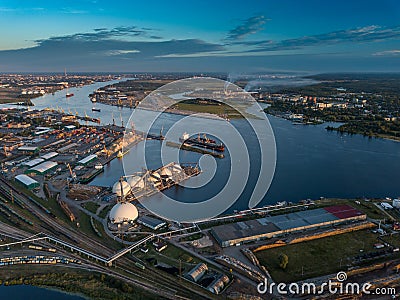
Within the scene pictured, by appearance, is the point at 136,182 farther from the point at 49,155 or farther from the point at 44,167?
the point at 49,155

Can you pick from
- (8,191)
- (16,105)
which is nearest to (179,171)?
(8,191)

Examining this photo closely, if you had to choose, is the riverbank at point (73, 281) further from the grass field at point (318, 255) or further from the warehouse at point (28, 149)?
the warehouse at point (28, 149)

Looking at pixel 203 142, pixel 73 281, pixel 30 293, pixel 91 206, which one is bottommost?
pixel 30 293

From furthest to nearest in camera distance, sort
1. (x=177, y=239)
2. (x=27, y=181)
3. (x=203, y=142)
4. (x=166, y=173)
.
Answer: (x=203, y=142) < (x=166, y=173) < (x=27, y=181) < (x=177, y=239)

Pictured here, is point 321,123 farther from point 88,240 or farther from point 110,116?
point 88,240

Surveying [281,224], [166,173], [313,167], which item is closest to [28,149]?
[166,173]

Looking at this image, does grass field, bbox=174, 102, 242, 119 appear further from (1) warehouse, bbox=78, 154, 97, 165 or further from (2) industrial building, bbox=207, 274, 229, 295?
(2) industrial building, bbox=207, 274, 229, 295
